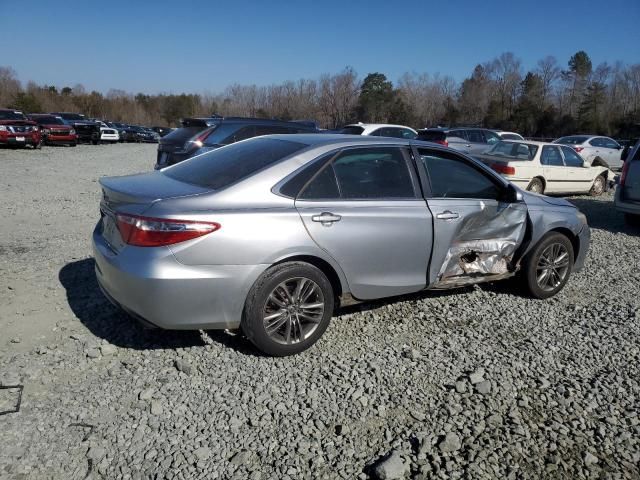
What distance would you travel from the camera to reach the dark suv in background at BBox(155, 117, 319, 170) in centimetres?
1038

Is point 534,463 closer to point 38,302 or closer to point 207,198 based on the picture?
point 207,198

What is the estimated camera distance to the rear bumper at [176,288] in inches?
130

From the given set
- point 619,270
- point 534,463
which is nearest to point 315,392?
point 534,463

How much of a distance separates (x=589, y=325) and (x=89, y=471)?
419 cm

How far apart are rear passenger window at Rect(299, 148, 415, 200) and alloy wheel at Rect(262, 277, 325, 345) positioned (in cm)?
65

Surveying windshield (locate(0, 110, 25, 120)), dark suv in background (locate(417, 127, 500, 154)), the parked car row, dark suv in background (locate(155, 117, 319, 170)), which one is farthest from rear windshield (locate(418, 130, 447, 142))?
windshield (locate(0, 110, 25, 120))

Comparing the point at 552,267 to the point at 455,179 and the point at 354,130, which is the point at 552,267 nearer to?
the point at 455,179

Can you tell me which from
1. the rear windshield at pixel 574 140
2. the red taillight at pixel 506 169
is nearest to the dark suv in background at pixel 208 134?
the red taillight at pixel 506 169

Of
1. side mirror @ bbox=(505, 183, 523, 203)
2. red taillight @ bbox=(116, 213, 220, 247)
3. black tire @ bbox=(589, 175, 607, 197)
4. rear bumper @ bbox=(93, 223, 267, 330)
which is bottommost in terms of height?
black tire @ bbox=(589, 175, 607, 197)

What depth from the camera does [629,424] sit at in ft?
10.5

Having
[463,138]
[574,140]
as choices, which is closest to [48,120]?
[463,138]

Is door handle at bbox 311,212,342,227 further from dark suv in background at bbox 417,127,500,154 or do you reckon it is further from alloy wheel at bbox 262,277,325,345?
dark suv in background at bbox 417,127,500,154

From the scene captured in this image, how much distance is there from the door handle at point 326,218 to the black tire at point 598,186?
12.1 metres

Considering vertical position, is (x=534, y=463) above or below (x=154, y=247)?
below
